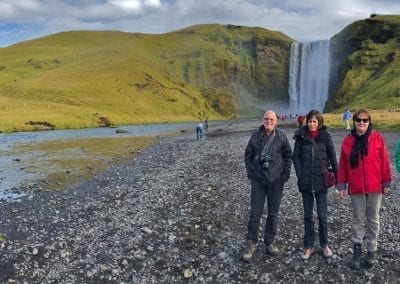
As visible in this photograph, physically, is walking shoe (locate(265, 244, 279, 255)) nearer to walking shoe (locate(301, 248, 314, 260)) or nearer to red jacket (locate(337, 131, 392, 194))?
walking shoe (locate(301, 248, 314, 260))

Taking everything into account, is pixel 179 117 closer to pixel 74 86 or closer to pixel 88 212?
pixel 74 86

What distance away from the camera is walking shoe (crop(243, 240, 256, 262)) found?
11375mm

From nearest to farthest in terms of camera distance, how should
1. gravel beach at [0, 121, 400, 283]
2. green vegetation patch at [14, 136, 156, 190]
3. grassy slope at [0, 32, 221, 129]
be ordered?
1. gravel beach at [0, 121, 400, 283]
2. green vegetation patch at [14, 136, 156, 190]
3. grassy slope at [0, 32, 221, 129]

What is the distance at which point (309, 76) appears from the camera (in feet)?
583

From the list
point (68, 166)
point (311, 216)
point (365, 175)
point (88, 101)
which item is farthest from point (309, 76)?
point (365, 175)

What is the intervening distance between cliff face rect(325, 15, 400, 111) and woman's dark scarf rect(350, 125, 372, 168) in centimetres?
10735

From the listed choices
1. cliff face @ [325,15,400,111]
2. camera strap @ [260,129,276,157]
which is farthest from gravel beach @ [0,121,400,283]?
cliff face @ [325,15,400,111]

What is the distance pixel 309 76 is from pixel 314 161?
174155mm

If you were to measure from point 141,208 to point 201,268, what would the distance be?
744 cm

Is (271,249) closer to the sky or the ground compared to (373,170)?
closer to the ground

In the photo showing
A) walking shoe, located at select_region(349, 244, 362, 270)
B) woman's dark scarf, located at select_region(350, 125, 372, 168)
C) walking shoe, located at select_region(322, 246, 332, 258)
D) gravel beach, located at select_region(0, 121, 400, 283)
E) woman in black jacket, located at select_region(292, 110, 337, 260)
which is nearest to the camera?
woman's dark scarf, located at select_region(350, 125, 372, 168)

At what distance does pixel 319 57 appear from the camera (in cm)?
17262

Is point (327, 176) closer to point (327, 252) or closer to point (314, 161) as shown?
point (314, 161)

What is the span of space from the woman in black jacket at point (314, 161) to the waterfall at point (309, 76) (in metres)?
163
